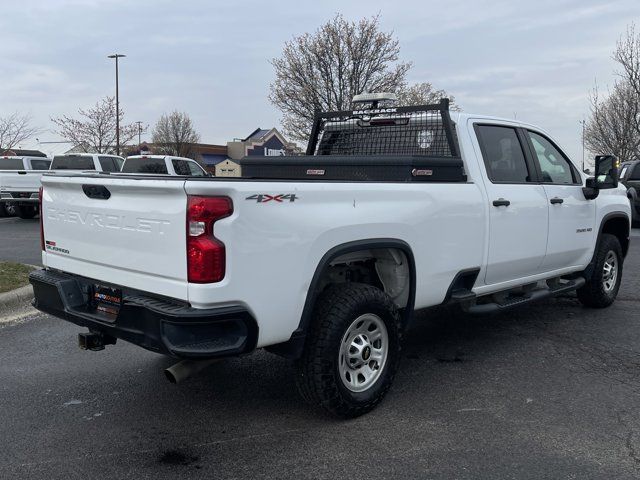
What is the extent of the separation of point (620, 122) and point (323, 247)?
35.5 metres

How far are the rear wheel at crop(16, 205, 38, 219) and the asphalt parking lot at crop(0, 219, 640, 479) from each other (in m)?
13.5

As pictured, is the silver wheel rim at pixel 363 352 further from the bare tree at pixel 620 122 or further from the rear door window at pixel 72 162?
the bare tree at pixel 620 122

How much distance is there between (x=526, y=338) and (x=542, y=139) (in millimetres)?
1889

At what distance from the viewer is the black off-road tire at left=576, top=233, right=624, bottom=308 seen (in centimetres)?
637

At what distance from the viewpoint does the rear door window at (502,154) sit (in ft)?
16.2

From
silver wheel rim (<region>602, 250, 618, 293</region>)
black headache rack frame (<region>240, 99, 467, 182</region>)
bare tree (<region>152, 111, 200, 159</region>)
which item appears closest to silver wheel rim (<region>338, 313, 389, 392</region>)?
black headache rack frame (<region>240, 99, 467, 182</region>)

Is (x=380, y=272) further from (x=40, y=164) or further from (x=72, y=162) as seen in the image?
(x=40, y=164)

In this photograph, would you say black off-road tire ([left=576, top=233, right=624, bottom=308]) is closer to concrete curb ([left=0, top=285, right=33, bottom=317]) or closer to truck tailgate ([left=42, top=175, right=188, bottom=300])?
truck tailgate ([left=42, top=175, right=188, bottom=300])

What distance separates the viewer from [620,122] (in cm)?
3406

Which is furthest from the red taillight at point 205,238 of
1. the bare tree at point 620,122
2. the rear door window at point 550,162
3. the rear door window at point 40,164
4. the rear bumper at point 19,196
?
the bare tree at point 620,122

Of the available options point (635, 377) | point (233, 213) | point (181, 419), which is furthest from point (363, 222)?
point (635, 377)

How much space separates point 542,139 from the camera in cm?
576

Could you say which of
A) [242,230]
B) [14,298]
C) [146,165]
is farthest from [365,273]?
[146,165]

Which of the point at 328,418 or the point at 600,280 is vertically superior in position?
the point at 600,280
